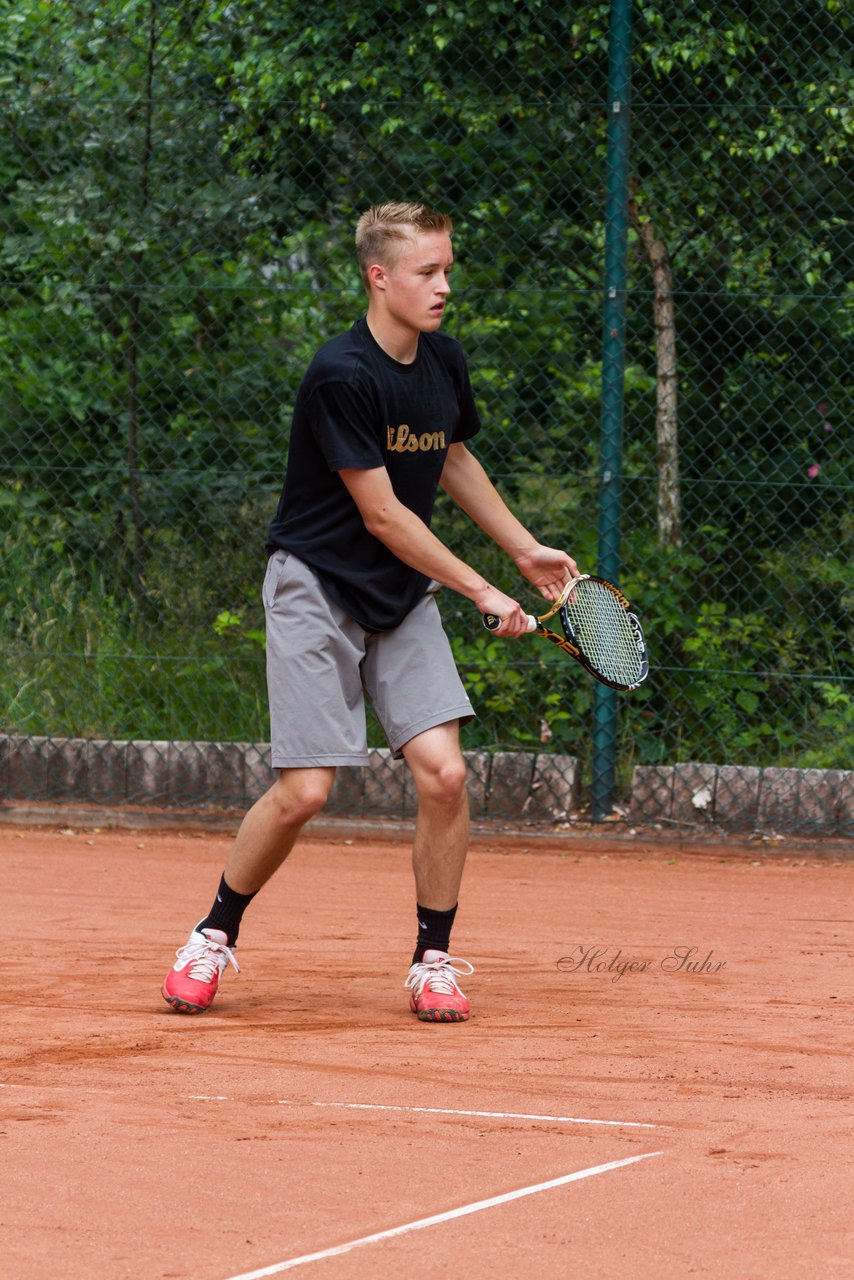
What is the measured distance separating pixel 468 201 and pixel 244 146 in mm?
953

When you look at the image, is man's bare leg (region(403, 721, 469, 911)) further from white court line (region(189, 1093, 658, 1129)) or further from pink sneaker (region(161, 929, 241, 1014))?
white court line (region(189, 1093, 658, 1129))

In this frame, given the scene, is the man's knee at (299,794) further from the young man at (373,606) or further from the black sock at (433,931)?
the black sock at (433,931)

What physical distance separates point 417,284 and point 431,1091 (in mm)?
1826

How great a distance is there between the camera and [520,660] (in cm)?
732

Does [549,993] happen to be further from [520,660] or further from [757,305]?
[757,305]

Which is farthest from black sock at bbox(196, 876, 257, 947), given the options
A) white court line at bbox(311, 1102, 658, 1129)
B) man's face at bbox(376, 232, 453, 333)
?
man's face at bbox(376, 232, 453, 333)

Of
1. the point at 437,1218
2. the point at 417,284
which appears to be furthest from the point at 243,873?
the point at 437,1218

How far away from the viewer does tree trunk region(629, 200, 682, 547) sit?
7.10 meters

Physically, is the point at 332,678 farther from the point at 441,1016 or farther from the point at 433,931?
the point at 441,1016

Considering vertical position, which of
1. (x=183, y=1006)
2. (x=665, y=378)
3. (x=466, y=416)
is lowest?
(x=183, y=1006)

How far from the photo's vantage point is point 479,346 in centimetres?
724

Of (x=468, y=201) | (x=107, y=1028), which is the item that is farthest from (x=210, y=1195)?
(x=468, y=201)

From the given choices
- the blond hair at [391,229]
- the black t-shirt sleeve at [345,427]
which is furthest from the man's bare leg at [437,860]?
the blond hair at [391,229]

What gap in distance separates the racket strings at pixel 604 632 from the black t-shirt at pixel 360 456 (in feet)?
1.40
